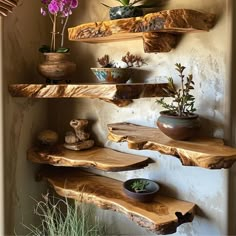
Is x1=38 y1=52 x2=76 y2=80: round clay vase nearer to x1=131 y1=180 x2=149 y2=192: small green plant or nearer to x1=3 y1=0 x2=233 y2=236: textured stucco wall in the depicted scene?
x1=3 y1=0 x2=233 y2=236: textured stucco wall

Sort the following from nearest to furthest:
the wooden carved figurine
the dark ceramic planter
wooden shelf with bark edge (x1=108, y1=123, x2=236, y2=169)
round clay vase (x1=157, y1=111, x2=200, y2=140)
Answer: wooden shelf with bark edge (x1=108, y1=123, x2=236, y2=169) < round clay vase (x1=157, y1=111, x2=200, y2=140) < the dark ceramic planter < the wooden carved figurine

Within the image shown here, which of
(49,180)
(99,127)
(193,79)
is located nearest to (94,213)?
(49,180)

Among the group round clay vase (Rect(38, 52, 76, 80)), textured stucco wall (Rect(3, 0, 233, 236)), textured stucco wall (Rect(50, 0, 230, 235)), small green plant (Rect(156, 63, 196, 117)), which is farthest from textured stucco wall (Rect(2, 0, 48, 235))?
small green plant (Rect(156, 63, 196, 117))

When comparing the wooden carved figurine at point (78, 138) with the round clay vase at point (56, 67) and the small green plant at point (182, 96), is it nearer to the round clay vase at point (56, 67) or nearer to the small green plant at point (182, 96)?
the round clay vase at point (56, 67)

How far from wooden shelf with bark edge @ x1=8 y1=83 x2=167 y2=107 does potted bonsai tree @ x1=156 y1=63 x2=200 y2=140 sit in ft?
0.19

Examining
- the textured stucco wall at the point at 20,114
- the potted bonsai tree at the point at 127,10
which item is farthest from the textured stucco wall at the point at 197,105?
the textured stucco wall at the point at 20,114

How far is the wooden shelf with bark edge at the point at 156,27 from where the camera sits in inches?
40.8

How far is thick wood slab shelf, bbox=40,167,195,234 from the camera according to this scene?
3.59ft

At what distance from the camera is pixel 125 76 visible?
4.15ft

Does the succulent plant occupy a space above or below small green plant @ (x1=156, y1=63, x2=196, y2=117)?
above

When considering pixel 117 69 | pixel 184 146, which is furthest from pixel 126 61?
pixel 184 146

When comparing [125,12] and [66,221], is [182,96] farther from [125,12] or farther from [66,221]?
[66,221]

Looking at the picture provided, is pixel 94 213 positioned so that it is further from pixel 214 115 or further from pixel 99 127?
pixel 214 115

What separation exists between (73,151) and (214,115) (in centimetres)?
64
